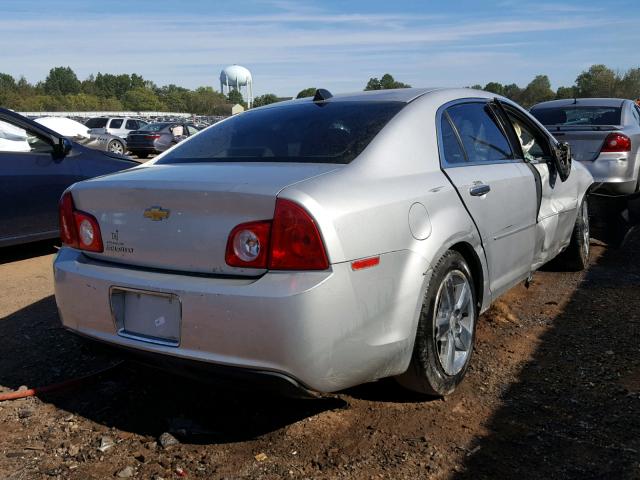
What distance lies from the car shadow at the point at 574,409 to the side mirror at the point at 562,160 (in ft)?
3.38

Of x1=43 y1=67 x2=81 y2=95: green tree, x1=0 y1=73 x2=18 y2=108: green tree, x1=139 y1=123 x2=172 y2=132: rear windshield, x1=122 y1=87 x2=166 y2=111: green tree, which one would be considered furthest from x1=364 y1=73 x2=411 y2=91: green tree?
x1=43 y1=67 x2=81 y2=95: green tree

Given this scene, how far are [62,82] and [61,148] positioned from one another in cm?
13570

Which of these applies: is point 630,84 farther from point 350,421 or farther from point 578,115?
point 350,421

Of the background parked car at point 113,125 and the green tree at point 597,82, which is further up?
the green tree at point 597,82

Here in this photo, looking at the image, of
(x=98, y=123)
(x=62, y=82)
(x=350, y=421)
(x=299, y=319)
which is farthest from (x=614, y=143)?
(x=62, y=82)

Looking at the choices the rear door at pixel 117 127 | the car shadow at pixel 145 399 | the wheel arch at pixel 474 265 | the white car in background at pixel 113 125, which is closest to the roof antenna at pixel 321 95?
the wheel arch at pixel 474 265

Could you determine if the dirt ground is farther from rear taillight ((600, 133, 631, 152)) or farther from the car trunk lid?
rear taillight ((600, 133, 631, 152))

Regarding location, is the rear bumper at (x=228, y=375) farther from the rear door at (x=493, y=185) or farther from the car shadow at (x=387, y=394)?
the rear door at (x=493, y=185)

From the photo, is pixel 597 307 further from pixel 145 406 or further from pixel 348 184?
pixel 145 406

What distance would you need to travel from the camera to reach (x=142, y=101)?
385 ft

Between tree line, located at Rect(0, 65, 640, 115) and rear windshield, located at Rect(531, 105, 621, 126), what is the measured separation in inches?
1112

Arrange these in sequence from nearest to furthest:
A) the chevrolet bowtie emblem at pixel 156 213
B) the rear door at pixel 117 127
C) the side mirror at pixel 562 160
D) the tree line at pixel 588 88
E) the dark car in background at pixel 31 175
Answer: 1. the chevrolet bowtie emblem at pixel 156 213
2. the side mirror at pixel 562 160
3. the dark car in background at pixel 31 175
4. the rear door at pixel 117 127
5. the tree line at pixel 588 88

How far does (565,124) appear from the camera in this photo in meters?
8.02

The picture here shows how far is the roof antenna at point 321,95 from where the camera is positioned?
12.6 ft
